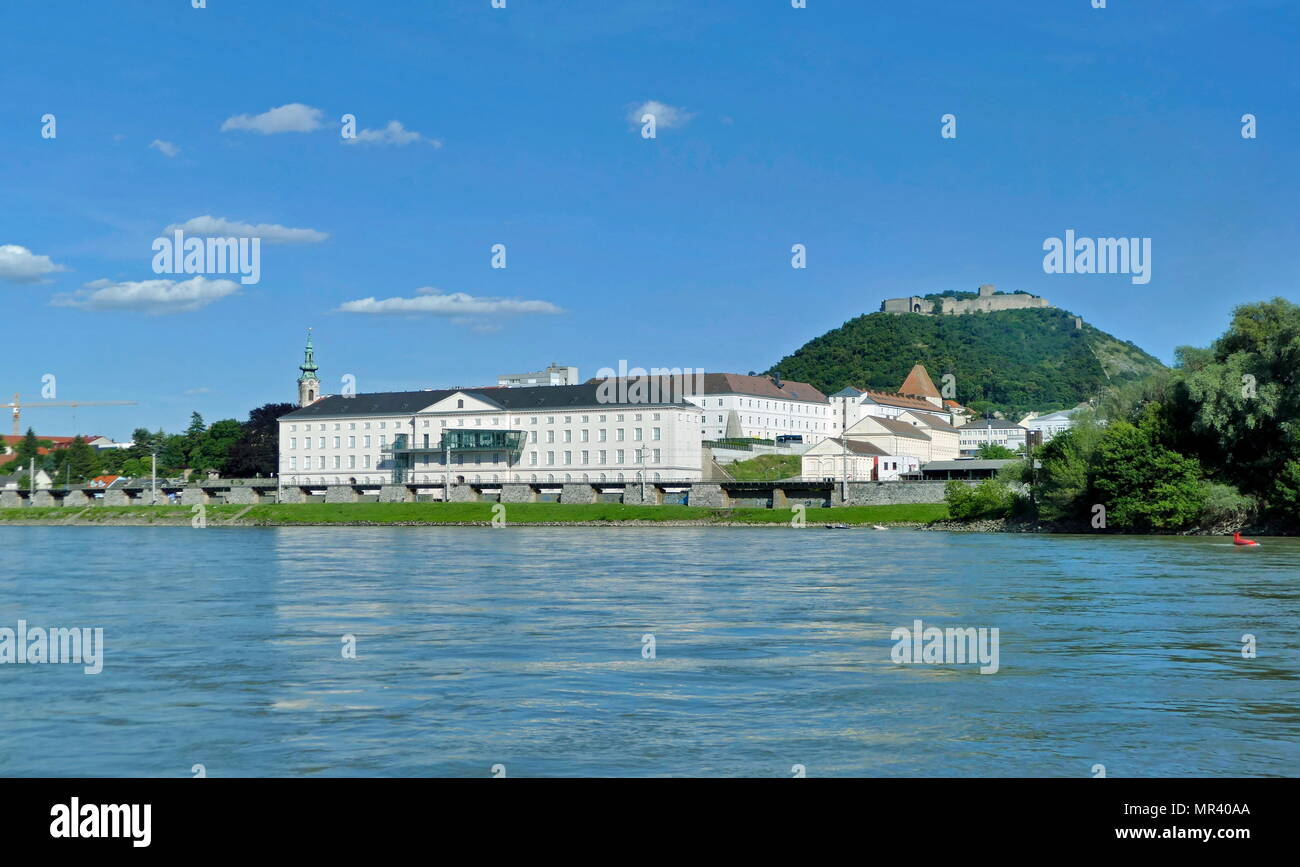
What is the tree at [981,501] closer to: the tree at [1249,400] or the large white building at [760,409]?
the tree at [1249,400]

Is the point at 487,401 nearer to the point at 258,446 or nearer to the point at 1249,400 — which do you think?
the point at 258,446

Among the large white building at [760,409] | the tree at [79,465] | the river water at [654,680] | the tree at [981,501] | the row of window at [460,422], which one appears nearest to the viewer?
the river water at [654,680]

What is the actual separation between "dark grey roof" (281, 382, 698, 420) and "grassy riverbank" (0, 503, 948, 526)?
64.3 ft

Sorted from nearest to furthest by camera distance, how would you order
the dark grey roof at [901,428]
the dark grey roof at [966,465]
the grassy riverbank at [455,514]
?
the grassy riverbank at [455,514]
the dark grey roof at [966,465]
the dark grey roof at [901,428]

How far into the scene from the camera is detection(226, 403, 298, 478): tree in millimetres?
145625

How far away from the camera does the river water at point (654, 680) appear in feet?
37.3

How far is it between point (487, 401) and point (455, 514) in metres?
27.2

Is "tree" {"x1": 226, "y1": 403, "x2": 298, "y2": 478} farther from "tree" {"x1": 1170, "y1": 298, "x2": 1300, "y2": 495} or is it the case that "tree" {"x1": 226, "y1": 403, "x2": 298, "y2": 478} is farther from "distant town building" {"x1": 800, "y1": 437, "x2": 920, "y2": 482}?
"tree" {"x1": 1170, "y1": 298, "x2": 1300, "y2": 495}

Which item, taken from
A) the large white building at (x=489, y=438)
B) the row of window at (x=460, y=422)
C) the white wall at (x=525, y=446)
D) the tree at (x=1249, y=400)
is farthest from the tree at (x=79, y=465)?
the tree at (x=1249, y=400)

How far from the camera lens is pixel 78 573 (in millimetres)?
38688

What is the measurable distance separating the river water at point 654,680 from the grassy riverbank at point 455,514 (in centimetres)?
5972

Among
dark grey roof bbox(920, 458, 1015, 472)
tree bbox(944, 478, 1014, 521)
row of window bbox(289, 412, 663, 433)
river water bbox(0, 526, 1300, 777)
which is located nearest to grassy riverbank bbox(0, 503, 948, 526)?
tree bbox(944, 478, 1014, 521)

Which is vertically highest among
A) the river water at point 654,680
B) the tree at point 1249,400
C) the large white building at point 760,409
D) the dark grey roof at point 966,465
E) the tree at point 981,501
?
the large white building at point 760,409
